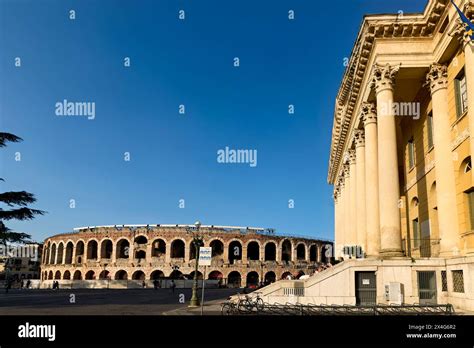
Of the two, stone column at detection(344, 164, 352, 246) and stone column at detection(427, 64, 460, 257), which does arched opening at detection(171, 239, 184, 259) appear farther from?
stone column at detection(427, 64, 460, 257)

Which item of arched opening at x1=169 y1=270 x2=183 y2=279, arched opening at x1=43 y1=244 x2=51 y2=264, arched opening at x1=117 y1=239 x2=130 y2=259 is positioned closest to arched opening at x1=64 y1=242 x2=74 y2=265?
arched opening at x1=43 y1=244 x2=51 y2=264

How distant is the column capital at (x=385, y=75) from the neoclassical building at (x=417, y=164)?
0.15ft

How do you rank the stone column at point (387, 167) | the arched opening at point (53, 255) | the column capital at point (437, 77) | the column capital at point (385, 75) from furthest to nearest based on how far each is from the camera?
the arched opening at point (53, 255), the column capital at point (385, 75), the column capital at point (437, 77), the stone column at point (387, 167)

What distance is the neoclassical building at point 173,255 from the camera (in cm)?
7250

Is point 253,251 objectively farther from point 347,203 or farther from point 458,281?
point 458,281

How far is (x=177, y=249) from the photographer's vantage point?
255 feet

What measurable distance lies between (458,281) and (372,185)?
6.99 metres

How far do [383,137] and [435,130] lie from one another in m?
2.25

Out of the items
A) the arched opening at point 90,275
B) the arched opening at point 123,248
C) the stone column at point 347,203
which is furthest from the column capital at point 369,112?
the arched opening at point 90,275

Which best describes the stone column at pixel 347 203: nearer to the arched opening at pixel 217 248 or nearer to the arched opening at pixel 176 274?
the arched opening at pixel 217 248

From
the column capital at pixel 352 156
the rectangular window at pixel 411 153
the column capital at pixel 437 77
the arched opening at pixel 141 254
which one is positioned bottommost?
the arched opening at pixel 141 254

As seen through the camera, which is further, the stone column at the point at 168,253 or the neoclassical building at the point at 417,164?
the stone column at the point at 168,253

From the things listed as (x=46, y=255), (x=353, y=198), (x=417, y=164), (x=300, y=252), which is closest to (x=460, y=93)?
(x=417, y=164)
